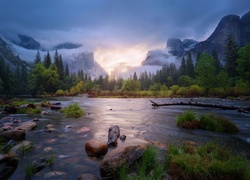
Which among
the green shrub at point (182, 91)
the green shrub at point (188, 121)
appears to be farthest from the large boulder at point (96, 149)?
the green shrub at point (182, 91)

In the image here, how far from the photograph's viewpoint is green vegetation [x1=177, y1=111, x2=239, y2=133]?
29.9ft

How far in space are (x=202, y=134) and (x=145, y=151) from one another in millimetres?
5028

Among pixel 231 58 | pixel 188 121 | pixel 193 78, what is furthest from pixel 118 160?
pixel 193 78

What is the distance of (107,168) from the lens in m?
4.18

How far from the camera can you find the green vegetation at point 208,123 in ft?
29.9

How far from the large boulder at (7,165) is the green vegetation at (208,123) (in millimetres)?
8474

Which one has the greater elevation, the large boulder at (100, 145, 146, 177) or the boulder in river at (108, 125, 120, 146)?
the large boulder at (100, 145, 146, 177)

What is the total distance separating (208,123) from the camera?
948 cm

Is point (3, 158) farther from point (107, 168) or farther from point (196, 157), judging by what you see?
point (196, 157)

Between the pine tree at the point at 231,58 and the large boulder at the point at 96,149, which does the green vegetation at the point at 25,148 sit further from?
the pine tree at the point at 231,58

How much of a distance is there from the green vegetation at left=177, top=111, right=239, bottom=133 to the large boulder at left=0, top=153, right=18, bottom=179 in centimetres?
847

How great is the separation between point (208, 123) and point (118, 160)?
23.7 ft

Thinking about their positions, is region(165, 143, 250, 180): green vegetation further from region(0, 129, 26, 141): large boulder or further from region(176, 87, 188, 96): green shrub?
region(176, 87, 188, 96): green shrub

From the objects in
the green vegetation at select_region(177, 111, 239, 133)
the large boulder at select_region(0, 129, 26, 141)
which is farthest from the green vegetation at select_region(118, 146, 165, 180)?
the green vegetation at select_region(177, 111, 239, 133)
